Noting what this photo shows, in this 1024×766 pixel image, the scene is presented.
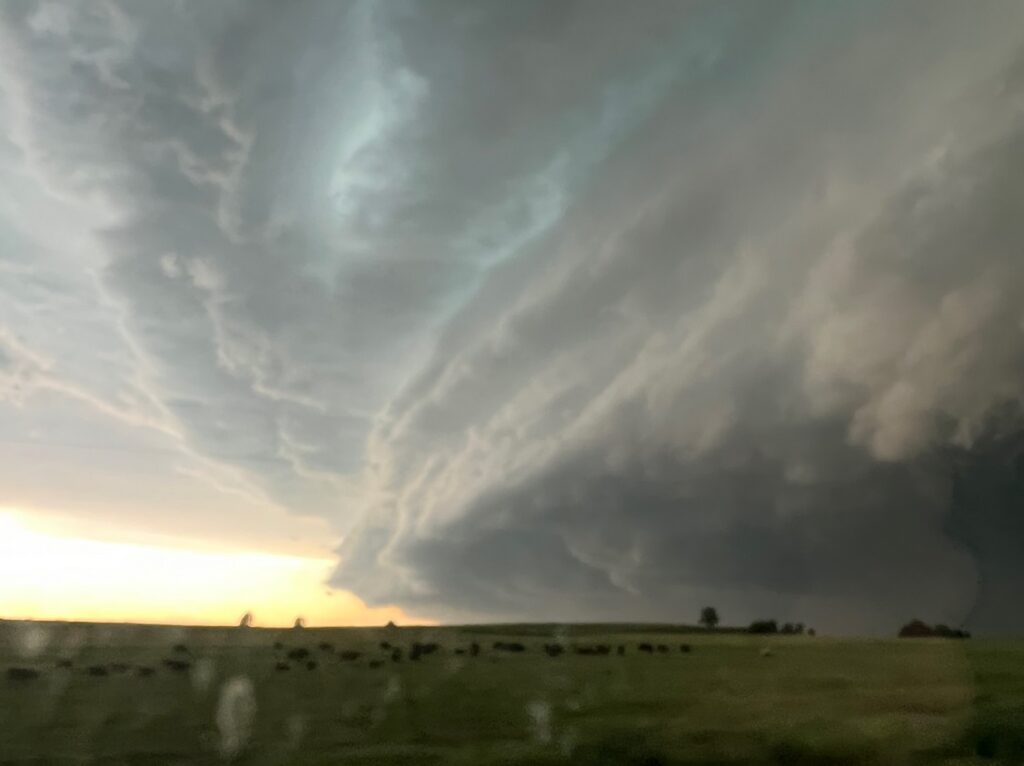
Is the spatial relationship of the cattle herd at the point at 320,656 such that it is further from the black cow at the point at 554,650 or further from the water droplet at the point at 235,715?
the water droplet at the point at 235,715

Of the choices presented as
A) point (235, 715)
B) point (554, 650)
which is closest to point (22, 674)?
point (235, 715)

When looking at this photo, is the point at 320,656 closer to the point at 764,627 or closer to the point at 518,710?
the point at 518,710

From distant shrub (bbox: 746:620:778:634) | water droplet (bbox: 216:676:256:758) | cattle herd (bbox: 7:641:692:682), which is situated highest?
distant shrub (bbox: 746:620:778:634)

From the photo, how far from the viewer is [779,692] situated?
143 feet

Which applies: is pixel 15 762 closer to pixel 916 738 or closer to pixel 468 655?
pixel 916 738

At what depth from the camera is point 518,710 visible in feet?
128

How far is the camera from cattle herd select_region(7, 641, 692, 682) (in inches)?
2095

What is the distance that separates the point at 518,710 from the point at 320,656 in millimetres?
29375

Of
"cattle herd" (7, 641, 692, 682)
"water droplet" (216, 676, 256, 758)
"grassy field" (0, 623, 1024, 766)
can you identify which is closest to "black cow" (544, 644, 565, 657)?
"cattle herd" (7, 641, 692, 682)

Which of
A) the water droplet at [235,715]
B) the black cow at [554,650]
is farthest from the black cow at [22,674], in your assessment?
the black cow at [554,650]

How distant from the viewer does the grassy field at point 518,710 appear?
3009 cm

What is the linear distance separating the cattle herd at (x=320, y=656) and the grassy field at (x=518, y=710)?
44 centimetres

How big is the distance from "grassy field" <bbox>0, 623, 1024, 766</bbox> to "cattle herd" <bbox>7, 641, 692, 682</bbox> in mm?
436

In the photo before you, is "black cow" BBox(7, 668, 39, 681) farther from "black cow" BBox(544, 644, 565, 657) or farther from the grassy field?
"black cow" BBox(544, 644, 565, 657)
